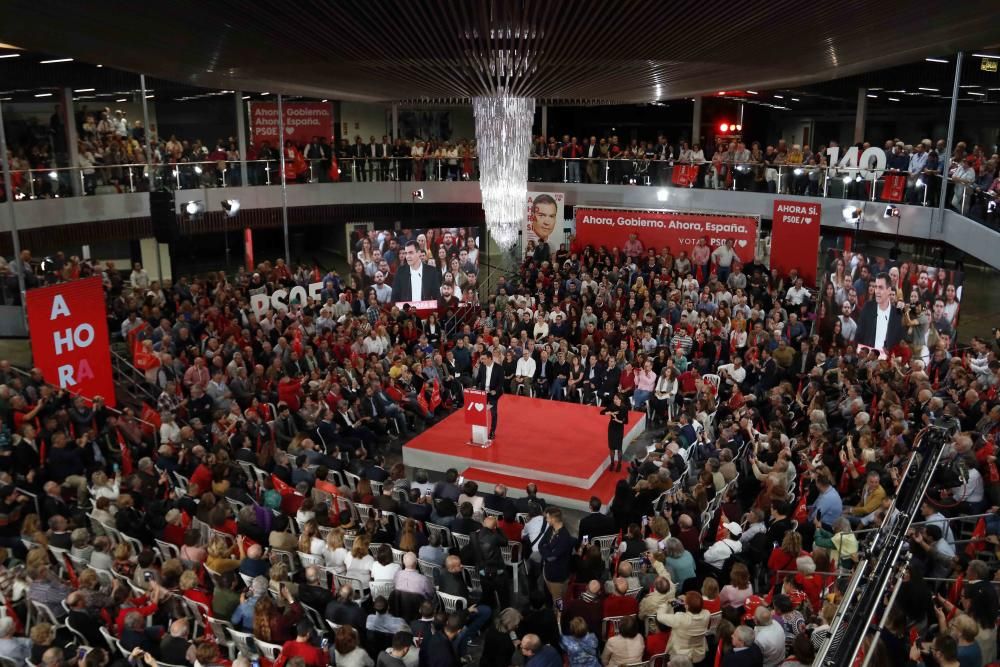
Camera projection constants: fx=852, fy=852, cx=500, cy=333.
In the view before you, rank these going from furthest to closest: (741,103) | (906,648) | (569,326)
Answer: (741,103) < (569,326) < (906,648)

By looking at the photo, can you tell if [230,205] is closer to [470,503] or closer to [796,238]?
[796,238]

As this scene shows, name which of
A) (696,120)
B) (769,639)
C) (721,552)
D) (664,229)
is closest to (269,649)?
(769,639)

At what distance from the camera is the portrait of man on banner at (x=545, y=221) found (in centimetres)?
2158

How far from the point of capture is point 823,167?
19.7 m

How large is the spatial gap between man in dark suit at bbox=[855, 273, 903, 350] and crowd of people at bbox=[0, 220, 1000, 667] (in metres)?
0.23

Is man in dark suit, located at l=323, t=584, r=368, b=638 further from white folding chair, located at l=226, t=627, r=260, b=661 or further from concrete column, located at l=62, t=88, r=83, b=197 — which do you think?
concrete column, located at l=62, t=88, r=83, b=197

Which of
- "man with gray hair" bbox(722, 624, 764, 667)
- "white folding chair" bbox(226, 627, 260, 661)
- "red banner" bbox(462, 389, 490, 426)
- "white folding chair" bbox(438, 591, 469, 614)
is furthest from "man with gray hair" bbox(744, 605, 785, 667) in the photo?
"red banner" bbox(462, 389, 490, 426)

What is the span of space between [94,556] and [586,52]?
6.77m

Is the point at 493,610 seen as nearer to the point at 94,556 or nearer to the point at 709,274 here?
the point at 94,556

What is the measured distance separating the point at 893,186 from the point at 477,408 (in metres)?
11.2

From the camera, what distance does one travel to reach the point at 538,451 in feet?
41.4

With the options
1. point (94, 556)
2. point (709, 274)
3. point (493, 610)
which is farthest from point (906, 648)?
point (709, 274)

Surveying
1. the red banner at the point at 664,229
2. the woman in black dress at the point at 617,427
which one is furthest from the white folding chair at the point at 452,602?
the red banner at the point at 664,229

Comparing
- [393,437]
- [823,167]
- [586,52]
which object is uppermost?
[586,52]
